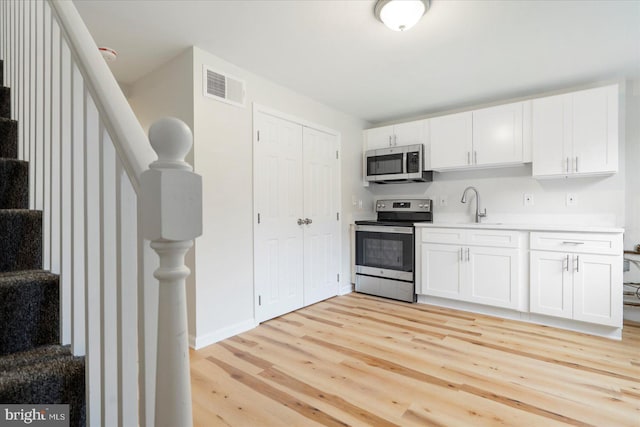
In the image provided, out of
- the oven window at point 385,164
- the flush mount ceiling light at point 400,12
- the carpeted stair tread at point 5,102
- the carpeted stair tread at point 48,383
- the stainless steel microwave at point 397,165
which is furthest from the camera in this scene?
the oven window at point 385,164

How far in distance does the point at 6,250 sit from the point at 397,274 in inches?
133

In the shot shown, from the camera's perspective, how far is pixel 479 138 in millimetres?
3484

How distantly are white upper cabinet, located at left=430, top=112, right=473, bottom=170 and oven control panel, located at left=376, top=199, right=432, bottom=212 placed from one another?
51 cm

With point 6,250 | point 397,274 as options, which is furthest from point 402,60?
point 6,250

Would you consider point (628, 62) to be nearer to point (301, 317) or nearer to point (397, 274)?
point (397, 274)

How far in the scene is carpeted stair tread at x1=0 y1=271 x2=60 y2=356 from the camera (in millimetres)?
915

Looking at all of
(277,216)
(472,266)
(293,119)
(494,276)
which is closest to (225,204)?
(277,216)

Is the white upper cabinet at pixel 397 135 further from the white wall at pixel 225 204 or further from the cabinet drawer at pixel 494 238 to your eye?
the white wall at pixel 225 204

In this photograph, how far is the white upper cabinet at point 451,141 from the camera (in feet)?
11.7

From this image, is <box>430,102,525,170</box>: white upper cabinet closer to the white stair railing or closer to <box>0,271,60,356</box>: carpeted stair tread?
the white stair railing

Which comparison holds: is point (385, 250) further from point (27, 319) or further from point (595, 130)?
point (27, 319)

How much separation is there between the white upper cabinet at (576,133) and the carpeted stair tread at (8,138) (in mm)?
3956

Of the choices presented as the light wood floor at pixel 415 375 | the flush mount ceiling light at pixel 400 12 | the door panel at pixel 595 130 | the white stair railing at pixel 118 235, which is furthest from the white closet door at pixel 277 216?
the door panel at pixel 595 130

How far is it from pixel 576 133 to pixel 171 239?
3.71 meters
